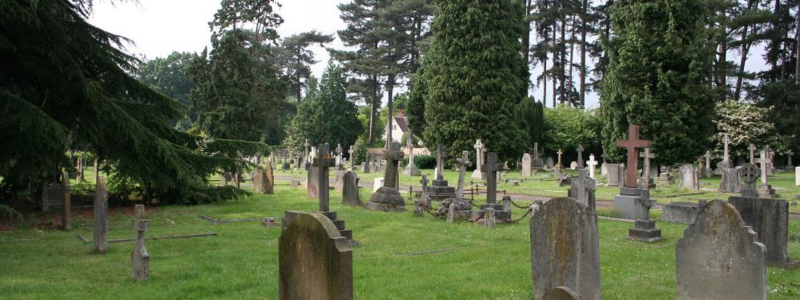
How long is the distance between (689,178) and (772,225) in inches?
610

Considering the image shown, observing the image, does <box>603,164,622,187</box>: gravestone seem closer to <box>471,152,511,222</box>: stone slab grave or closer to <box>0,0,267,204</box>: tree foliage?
<box>471,152,511,222</box>: stone slab grave

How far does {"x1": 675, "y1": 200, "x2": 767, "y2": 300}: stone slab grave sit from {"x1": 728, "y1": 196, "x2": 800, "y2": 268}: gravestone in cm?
320

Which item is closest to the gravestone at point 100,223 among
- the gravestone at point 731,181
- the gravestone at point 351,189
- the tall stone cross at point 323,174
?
the tall stone cross at point 323,174

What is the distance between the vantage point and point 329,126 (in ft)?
195

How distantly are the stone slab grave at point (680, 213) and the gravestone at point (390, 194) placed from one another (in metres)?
6.27

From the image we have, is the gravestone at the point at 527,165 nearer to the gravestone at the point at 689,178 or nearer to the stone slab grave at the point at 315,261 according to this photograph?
the gravestone at the point at 689,178

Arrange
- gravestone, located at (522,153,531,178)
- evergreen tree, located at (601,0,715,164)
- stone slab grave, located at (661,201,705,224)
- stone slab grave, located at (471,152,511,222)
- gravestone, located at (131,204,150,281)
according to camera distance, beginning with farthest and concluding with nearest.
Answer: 1. gravestone, located at (522,153,531,178)
2. evergreen tree, located at (601,0,715,164)
3. stone slab grave, located at (471,152,511,222)
4. stone slab grave, located at (661,201,705,224)
5. gravestone, located at (131,204,150,281)

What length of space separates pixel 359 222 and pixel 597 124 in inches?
1278

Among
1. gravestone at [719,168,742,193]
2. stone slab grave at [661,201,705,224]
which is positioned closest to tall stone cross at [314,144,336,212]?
stone slab grave at [661,201,705,224]

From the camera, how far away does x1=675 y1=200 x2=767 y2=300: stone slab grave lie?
5453 mm

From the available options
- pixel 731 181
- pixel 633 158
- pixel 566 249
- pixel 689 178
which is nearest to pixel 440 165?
pixel 633 158

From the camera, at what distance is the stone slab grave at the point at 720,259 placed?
5.45 meters

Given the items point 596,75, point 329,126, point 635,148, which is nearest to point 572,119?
point 596,75

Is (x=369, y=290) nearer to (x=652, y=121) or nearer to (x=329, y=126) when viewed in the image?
(x=652, y=121)
